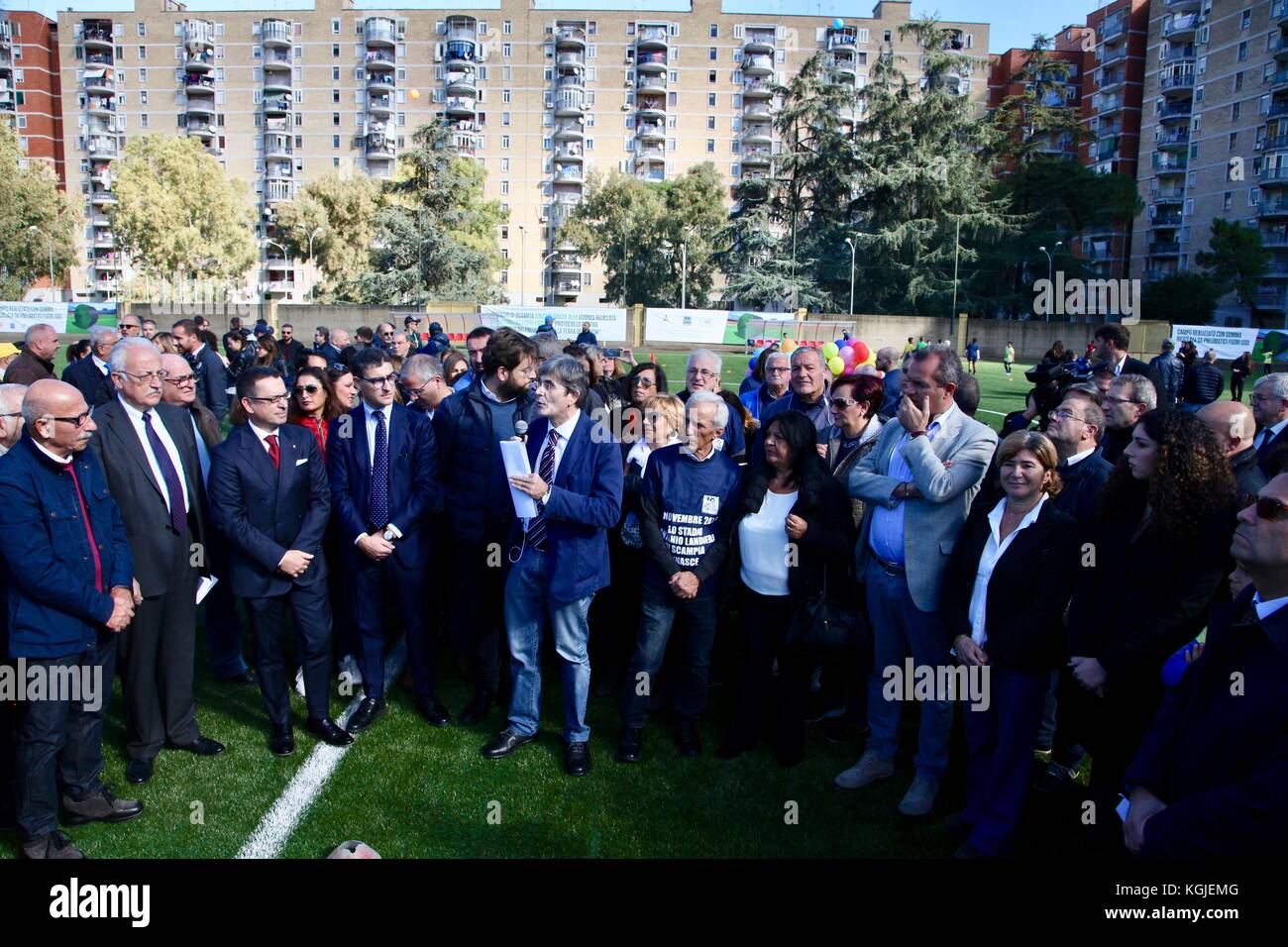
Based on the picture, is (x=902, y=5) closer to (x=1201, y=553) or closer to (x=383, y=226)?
(x=383, y=226)

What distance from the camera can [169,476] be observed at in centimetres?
464

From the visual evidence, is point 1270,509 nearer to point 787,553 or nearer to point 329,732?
point 787,553

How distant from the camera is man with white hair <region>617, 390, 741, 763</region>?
4.71 meters

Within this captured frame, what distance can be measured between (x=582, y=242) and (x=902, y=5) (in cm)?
4483

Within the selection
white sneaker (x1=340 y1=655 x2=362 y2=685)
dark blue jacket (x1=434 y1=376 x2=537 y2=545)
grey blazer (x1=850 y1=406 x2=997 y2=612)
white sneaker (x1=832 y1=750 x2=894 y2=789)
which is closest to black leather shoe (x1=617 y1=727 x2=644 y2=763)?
white sneaker (x1=832 y1=750 x2=894 y2=789)

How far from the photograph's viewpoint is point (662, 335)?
138 feet

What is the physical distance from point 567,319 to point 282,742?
35038mm

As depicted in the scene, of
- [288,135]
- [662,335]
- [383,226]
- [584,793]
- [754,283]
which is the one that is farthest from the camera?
[288,135]

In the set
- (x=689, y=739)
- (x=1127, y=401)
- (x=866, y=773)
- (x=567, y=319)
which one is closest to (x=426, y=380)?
(x=689, y=739)

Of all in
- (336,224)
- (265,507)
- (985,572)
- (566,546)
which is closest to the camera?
(985,572)

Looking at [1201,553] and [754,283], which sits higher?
[754,283]

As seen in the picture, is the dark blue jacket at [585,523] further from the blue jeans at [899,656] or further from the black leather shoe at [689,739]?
the blue jeans at [899,656]

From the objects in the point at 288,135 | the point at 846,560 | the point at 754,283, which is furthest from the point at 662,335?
the point at 288,135

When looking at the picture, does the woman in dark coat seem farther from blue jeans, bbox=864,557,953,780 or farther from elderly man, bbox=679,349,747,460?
elderly man, bbox=679,349,747,460
